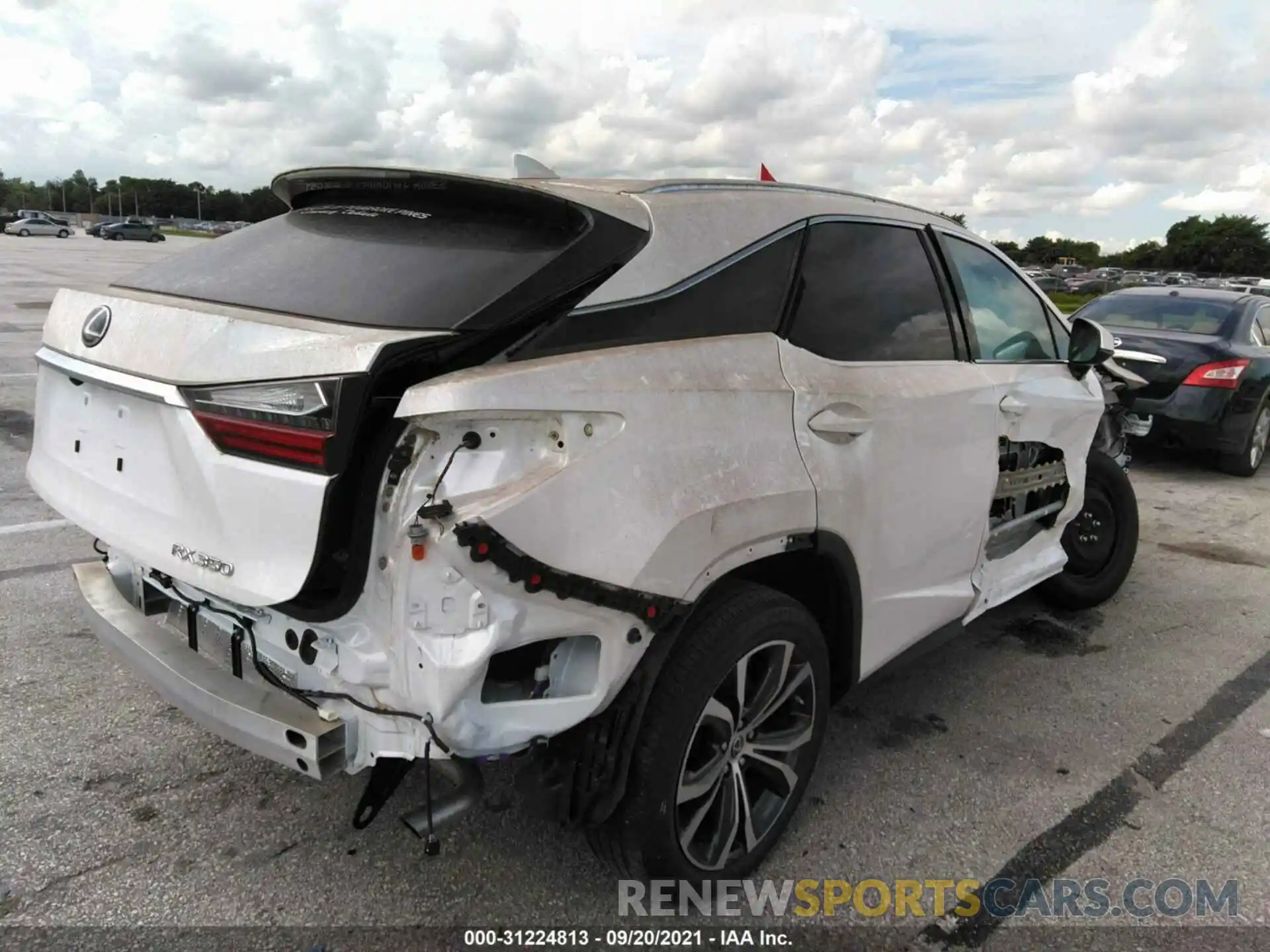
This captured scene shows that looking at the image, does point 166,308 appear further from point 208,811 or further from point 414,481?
point 208,811

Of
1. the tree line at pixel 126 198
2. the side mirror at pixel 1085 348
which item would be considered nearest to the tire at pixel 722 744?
the side mirror at pixel 1085 348

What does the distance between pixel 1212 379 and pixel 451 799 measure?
792 centimetres

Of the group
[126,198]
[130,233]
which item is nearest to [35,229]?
[130,233]

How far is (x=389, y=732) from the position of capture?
203 centimetres

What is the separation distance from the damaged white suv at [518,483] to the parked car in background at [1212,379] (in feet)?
20.0

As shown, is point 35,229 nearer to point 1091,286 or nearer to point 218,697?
point 1091,286

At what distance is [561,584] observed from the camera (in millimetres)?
1950

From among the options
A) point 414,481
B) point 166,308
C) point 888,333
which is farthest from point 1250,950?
point 166,308

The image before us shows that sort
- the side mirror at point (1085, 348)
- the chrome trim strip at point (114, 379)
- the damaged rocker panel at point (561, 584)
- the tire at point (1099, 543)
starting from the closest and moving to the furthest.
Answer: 1. the damaged rocker panel at point (561, 584)
2. the chrome trim strip at point (114, 379)
3. the side mirror at point (1085, 348)
4. the tire at point (1099, 543)

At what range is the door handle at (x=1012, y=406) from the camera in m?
3.42

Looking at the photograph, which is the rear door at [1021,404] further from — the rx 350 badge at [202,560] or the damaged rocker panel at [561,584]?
the rx 350 badge at [202,560]

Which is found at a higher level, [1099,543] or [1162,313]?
[1162,313]

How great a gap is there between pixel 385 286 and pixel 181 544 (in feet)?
2.54

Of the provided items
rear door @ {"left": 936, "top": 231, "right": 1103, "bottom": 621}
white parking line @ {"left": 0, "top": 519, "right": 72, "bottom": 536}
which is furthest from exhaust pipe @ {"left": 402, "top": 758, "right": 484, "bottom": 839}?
white parking line @ {"left": 0, "top": 519, "right": 72, "bottom": 536}
